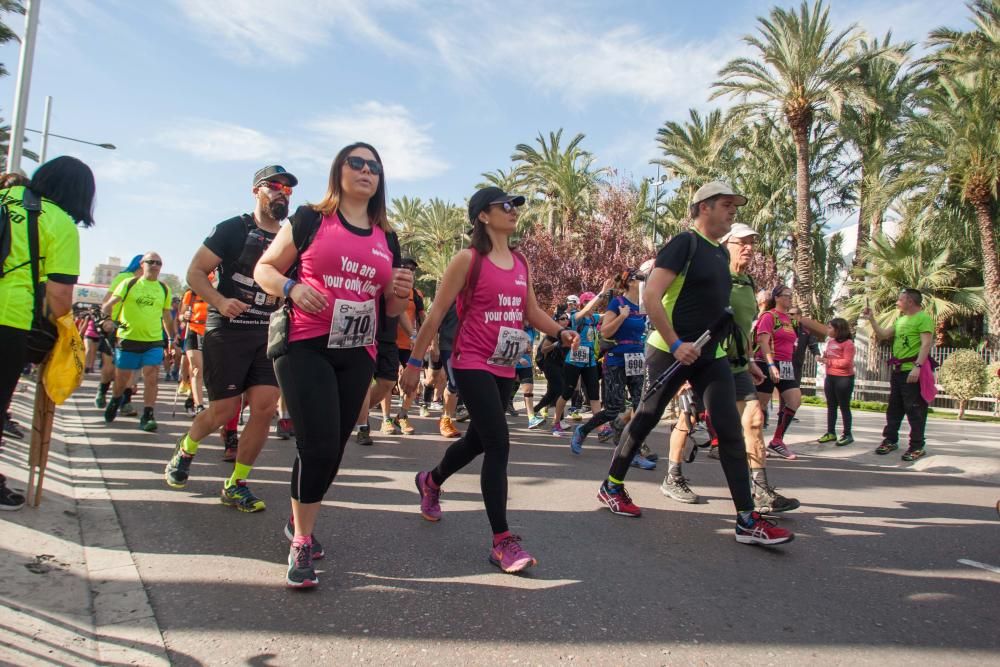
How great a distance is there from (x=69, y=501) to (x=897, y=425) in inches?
338

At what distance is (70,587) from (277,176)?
266 cm

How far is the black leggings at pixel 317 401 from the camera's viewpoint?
3.08 meters

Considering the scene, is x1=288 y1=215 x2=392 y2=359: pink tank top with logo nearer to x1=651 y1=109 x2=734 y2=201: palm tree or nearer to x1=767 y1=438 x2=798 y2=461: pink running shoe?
x1=767 y1=438 x2=798 y2=461: pink running shoe

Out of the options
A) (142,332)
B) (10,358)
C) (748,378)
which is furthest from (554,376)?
(10,358)

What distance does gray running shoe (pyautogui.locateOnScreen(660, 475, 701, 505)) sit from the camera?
528cm

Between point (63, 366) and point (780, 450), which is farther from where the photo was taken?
point (780, 450)

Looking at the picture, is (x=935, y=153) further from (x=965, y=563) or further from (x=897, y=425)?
(x=965, y=563)

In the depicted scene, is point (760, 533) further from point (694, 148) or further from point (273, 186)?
point (694, 148)

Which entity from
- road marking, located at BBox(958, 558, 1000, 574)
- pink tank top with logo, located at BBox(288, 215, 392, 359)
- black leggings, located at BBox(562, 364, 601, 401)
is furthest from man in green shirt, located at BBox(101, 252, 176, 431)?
road marking, located at BBox(958, 558, 1000, 574)

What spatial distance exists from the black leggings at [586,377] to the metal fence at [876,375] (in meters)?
13.2

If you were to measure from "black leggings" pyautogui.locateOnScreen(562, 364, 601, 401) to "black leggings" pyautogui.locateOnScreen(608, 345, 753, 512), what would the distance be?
4063 mm

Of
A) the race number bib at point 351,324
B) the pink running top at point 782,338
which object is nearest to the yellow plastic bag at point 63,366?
the race number bib at point 351,324

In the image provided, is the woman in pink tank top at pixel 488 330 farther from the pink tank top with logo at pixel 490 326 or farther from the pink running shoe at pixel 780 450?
the pink running shoe at pixel 780 450

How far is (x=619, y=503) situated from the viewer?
471 cm
